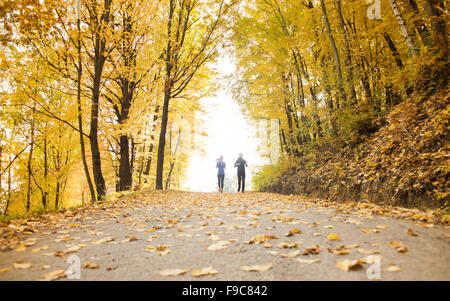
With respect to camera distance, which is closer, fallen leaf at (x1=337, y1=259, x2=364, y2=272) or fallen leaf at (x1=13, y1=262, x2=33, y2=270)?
fallen leaf at (x1=337, y1=259, x2=364, y2=272)

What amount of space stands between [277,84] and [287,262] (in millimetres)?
10944

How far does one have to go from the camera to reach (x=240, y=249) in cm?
299

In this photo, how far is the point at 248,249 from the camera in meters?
2.96

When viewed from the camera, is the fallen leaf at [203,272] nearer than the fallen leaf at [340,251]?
Yes


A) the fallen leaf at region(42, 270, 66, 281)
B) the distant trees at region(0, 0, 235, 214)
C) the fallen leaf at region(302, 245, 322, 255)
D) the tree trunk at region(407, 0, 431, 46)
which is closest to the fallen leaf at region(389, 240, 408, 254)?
the fallen leaf at region(302, 245, 322, 255)

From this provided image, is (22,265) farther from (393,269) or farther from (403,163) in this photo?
(403,163)

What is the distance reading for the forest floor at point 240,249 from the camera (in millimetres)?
2252

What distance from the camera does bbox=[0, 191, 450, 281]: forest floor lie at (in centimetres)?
225

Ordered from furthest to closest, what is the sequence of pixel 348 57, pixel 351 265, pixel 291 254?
pixel 348 57 → pixel 291 254 → pixel 351 265

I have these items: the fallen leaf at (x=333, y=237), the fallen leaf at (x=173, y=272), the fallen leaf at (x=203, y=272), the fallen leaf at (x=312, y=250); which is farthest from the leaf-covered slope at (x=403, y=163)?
the fallen leaf at (x=173, y=272)

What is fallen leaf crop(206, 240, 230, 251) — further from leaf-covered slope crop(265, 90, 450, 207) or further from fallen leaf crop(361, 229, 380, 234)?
leaf-covered slope crop(265, 90, 450, 207)

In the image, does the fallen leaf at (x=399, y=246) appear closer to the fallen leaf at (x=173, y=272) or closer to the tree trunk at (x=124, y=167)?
the fallen leaf at (x=173, y=272)

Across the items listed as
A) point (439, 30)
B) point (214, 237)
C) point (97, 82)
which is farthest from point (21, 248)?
point (439, 30)

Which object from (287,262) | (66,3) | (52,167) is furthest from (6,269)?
(52,167)
